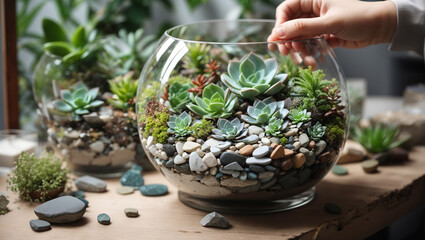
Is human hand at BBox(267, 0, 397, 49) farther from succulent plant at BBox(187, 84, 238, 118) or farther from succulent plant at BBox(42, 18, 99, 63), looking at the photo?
succulent plant at BBox(42, 18, 99, 63)

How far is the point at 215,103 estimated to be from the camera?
962 mm

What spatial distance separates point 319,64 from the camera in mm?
1046

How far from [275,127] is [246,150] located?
7 cm

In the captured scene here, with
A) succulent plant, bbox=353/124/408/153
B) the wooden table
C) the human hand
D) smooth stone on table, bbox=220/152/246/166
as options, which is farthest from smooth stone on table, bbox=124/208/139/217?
succulent plant, bbox=353/124/408/153

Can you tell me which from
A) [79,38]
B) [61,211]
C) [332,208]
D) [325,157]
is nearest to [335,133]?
[325,157]

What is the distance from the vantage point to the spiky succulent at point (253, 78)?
0.98 metres

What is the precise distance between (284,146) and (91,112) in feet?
1.65

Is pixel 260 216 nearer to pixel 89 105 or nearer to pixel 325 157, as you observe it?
pixel 325 157

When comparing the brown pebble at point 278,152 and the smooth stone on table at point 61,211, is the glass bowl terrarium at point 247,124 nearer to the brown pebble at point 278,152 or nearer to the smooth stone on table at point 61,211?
the brown pebble at point 278,152

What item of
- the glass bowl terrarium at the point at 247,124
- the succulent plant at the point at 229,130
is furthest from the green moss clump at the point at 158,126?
the succulent plant at the point at 229,130

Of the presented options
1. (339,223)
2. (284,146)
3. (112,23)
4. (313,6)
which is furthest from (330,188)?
(112,23)

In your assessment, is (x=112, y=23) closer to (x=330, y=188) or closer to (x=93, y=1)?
(x=93, y=1)

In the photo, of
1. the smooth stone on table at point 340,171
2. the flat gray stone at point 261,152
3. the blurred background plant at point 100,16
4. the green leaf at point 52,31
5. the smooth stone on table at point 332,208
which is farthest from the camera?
the blurred background plant at point 100,16

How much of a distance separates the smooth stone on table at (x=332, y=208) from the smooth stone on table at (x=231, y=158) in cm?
23
